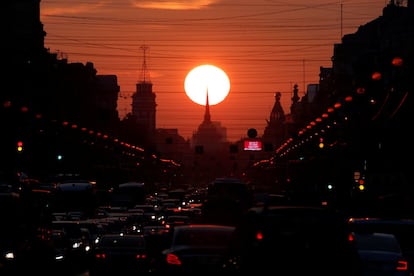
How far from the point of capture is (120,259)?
1489 inches

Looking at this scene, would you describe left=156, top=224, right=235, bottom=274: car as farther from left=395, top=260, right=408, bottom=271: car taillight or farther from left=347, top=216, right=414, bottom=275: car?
left=347, top=216, right=414, bottom=275: car

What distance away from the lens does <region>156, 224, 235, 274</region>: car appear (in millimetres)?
25234

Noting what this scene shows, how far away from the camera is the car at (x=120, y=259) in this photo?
37.5 meters

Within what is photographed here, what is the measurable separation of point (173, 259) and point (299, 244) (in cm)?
647

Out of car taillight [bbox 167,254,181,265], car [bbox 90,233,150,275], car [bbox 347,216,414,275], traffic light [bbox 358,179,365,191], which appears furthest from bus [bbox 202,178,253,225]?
car taillight [bbox 167,254,181,265]

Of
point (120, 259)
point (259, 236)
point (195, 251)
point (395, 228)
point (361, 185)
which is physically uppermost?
point (361, 185)

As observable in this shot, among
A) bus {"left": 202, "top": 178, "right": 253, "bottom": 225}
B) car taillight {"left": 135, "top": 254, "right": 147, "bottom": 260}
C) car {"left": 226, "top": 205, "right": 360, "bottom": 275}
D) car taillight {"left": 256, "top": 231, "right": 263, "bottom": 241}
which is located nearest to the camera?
car {"left": 226, "top": 205, "right": 360, "bottom": 275}

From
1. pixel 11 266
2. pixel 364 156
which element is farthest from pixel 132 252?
pixel 364 156

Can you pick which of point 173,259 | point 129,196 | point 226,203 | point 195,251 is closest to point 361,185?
point 226,203

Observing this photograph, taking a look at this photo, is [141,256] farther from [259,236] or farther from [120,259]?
[259,236]

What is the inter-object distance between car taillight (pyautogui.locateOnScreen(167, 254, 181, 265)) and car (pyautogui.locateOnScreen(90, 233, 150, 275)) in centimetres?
1154

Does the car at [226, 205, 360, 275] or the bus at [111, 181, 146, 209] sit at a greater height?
the bus at [111, 181, 146, 209]

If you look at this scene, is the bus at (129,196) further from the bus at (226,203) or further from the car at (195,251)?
the car at (195,251)

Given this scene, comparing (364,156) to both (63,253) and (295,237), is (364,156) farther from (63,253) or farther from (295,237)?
(295,237)
